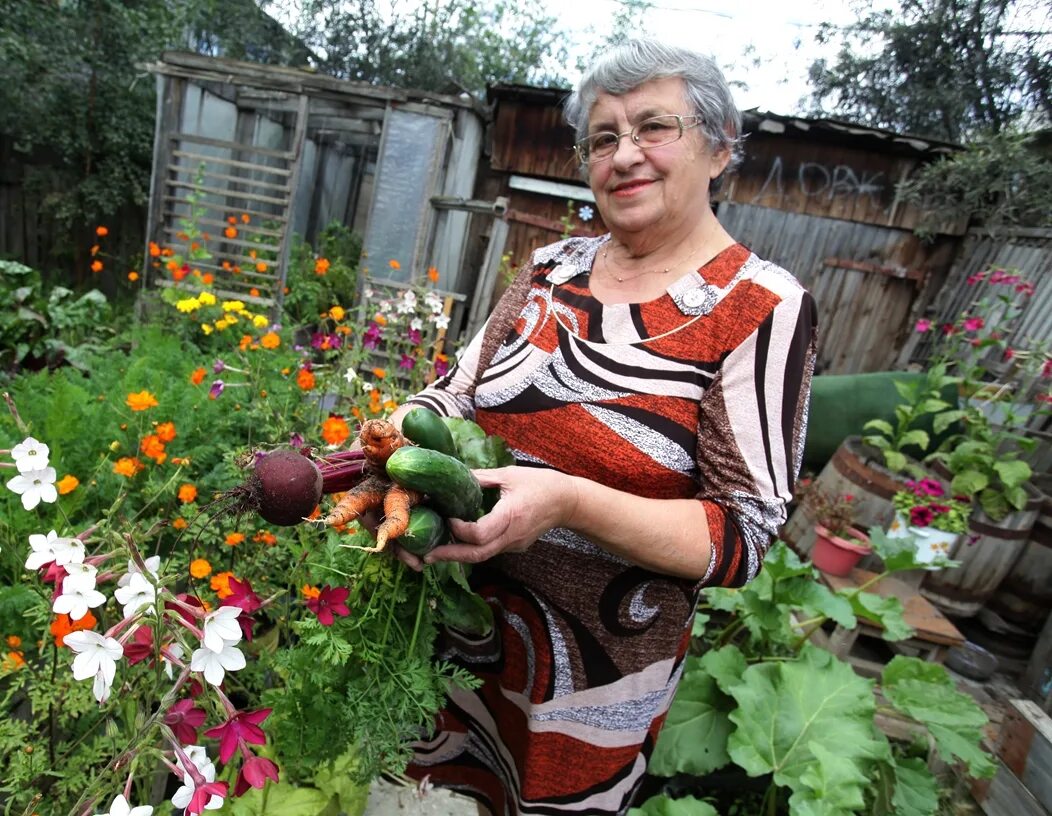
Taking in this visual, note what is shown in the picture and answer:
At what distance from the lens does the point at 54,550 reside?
0.85m

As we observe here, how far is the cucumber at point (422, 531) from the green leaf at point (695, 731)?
1.42 meters

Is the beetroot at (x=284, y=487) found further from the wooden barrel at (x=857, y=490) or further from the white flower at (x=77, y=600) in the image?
the wooden barrel at (x=857, y=490)

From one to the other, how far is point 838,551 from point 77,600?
3.30 metres

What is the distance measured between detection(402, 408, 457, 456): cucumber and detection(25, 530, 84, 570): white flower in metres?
0.50

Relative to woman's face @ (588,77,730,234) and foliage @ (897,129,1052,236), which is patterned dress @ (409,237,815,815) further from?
foliage @ (897,129,1052,236)

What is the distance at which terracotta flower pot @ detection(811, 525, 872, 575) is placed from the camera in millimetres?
3102

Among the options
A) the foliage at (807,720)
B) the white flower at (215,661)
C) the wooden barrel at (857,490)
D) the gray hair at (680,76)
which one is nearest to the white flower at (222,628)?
the white flower at (215,661)

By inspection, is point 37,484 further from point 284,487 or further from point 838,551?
point 838,551

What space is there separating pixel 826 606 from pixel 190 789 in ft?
7.03

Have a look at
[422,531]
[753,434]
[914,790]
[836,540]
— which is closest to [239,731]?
[422,531]

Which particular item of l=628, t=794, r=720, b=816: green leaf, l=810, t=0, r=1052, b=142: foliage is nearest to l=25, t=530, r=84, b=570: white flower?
l=628, t=794, r=720, b=816: green leaf

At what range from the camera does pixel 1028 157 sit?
5531 mm

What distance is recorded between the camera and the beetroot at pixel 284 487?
85cm

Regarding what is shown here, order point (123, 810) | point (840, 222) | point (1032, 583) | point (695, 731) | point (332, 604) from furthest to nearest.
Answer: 1. point (840, 222)
2. point (1032, 583)
3. point (695, 731)
4. point (332, 604)
5. point (123, 810)
